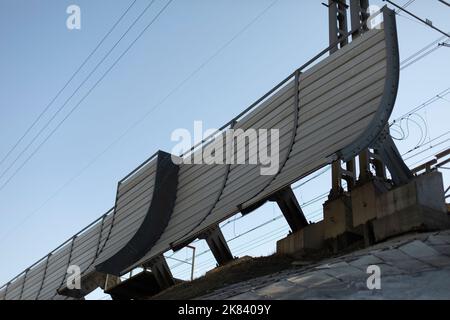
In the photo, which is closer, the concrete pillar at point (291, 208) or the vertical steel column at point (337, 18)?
the concrete pillar at point (291, 208)

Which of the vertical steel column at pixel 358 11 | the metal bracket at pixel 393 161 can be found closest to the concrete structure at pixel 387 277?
the metal bracket at pixel 393 161

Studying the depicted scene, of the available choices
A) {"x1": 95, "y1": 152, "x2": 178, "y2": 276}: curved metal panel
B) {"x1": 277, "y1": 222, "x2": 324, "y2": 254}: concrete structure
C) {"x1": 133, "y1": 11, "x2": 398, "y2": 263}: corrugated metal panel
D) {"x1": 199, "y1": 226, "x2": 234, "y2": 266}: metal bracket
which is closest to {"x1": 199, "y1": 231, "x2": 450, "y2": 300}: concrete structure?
{"x1": 133, "y1": 11, "x2": 398, "y2": 263}: corrugated metal panel

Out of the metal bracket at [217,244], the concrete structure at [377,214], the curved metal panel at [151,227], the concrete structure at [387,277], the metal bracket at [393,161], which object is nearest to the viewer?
the concrete structure at [387,277]

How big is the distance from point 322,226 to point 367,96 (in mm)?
5933

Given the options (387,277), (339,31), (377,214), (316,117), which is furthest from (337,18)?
(387,277)

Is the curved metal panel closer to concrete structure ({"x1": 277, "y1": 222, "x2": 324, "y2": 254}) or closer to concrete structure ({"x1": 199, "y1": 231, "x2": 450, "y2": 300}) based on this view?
concrete structure ({"x1": 277, "y1": 222, "x2": 324, "y2": 254})

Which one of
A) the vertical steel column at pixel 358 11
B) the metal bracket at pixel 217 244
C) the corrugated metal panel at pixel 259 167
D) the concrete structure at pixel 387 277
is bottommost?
the concrete structure at pixel 387 277

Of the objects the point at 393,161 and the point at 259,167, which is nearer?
the point at 393,161

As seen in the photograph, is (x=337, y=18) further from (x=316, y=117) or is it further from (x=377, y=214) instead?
(x=377, y=214)

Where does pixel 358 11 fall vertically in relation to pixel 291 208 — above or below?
above

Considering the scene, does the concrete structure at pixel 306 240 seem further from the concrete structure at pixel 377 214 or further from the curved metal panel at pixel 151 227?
the curved metal panel at pixel 151 227

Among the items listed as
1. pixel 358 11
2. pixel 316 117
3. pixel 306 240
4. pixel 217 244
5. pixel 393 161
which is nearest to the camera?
pixel 393 161

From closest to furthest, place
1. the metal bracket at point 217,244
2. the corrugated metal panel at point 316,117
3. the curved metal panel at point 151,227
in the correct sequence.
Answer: the corrugated metal panel at point 316,117 < the metal bracket at point 217,244 < the curved metal panel at point 151,227
